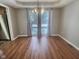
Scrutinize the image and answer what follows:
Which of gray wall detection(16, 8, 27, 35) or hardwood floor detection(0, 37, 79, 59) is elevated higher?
gray wall detection(16, 8, 27, 35)

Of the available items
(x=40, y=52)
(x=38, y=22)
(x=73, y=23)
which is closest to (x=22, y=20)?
(x=38, y=22)

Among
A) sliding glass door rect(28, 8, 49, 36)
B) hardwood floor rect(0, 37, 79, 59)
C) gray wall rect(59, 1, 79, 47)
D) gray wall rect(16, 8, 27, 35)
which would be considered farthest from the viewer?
sliding glass door rect(28, 8, 49, 36)

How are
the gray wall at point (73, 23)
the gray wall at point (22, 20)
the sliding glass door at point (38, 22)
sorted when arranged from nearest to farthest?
the gray wall at point (73, 23), the gray wall at point (22, 20), the sliding glass door at point (38, 22)

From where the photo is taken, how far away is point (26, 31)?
6.23 m

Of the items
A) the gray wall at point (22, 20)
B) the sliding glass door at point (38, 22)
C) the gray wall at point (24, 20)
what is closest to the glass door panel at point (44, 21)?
the sliding glass door at point (38, 22)

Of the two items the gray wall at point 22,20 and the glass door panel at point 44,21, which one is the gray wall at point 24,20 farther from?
the glass door panel at point 44,21

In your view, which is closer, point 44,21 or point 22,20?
point 22,20

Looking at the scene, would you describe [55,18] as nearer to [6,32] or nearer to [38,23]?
[38,23]

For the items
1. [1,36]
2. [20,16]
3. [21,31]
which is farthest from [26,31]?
[1,36]

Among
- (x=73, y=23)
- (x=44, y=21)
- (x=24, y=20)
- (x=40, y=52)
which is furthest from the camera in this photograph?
(x=44, y=21)

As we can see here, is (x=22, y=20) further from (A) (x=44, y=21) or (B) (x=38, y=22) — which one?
(A) (x=44, y=21)

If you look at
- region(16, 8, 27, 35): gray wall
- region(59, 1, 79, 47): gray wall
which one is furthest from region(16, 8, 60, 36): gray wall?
region(59, 1, 79, 47): gray wall

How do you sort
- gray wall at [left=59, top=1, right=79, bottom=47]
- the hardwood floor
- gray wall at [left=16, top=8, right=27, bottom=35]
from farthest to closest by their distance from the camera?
1. gray wall at [left=16, top=8, right=27, bottom=35]
2. gray wall at [left=59, top=1, right=79, bottom=47]
3. the hardwood floor

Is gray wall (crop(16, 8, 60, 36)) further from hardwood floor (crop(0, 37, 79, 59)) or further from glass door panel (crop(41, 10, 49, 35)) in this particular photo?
hardwood floor (crop(0, 37, 79, 59))
